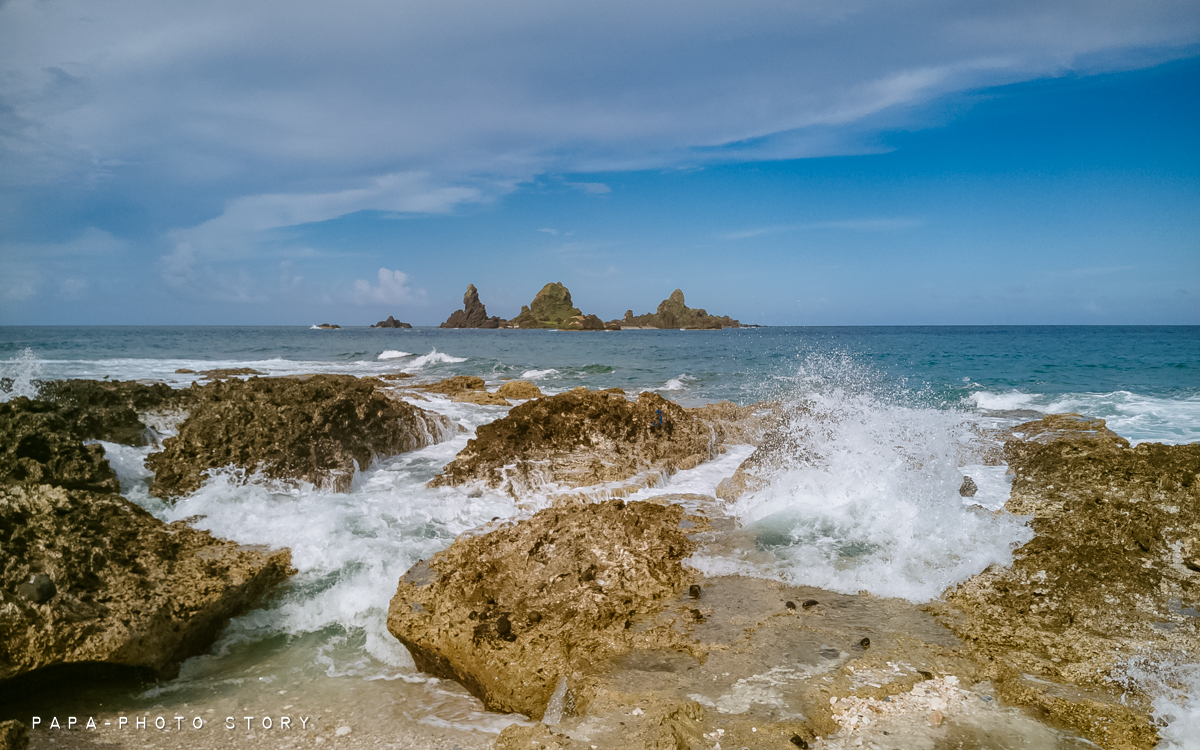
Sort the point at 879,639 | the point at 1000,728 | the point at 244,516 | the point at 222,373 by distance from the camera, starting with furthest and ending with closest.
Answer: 1. the point at 222,373
2. the point at 244,516
3. the point at 879,639
4. the point at 1000,728

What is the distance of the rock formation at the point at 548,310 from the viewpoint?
113625 millimetres

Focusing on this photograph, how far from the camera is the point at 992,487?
6957mm

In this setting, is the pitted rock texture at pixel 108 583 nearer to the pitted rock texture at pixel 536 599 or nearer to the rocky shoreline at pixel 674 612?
the rocky shoreline at pixel 674 612

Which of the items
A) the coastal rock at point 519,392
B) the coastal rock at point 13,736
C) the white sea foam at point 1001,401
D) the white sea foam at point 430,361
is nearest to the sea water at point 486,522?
the coastal rock at point 13,736

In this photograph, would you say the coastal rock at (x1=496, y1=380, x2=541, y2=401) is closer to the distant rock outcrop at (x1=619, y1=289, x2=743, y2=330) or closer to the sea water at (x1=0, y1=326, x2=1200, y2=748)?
the sea water at (x1=0, y1=326, x2=1200, y2=748)

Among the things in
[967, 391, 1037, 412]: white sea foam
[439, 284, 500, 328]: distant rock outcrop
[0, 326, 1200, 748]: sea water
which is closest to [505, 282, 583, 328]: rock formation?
[439, 284, 500, 328]: distant rock outcrop

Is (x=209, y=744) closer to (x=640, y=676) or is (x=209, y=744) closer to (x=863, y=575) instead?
(x=640, y=676)

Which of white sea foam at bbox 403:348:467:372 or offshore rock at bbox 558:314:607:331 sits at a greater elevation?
offshore rock at bbox 558:314:607:331

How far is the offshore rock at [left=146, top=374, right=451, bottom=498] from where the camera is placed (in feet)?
22.2

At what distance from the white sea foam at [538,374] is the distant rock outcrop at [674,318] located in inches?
3476

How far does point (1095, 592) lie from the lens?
163 inches

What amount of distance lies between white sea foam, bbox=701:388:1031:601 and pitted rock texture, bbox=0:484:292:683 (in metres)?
3.70

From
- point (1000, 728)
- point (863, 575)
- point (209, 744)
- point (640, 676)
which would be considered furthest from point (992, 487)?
point (209, 744)

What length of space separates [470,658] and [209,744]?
1414 millimetres
